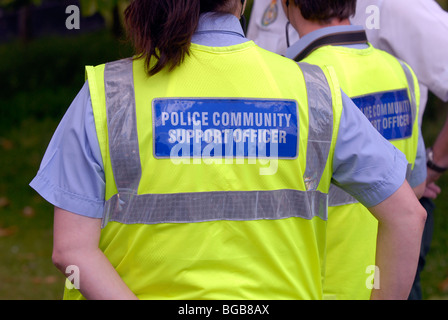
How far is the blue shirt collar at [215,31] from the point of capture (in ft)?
5.56

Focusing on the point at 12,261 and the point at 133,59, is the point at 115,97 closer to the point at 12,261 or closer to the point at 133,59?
the point at 133,59

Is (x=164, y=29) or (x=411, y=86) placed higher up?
(x=164, y=29)

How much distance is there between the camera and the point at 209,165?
5.36 feet

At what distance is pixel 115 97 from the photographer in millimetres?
1609

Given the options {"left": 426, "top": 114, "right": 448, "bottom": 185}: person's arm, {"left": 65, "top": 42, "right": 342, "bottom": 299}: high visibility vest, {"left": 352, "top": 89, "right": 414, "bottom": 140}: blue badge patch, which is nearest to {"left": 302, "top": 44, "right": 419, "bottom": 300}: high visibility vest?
{"left": 352, "top": 89, "right": 414, "bottom": 140}: blue badge patch

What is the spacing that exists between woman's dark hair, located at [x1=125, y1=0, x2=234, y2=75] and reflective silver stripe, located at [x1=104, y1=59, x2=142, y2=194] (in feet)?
0.27

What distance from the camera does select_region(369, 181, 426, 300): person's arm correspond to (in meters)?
1.71

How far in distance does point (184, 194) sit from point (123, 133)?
0.64 feet

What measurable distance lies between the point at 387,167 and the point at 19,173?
22.1 feet

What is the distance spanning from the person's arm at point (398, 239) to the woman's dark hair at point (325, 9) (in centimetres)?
89

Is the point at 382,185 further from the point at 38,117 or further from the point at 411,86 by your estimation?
the point at 38,117

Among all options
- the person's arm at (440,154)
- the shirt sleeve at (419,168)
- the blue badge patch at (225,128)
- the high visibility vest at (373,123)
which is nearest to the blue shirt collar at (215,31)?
the blue badge patch at (225,128)
